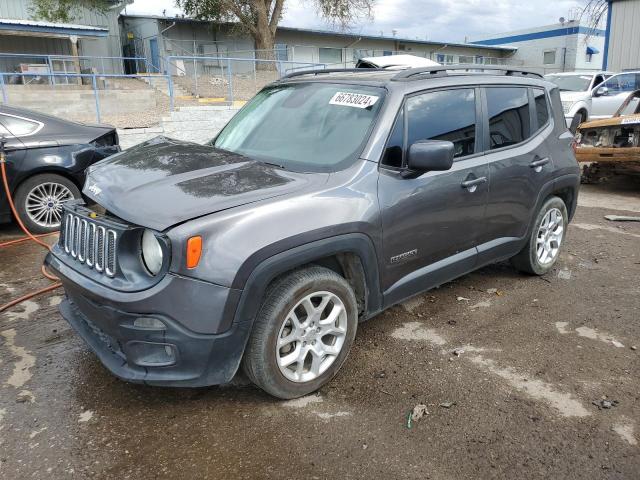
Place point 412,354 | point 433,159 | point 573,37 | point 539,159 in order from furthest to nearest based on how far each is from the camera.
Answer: point 573,37, point 539,159, point 412,354, point 433,159

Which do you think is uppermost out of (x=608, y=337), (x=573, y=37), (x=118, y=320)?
(x=573, y=37)

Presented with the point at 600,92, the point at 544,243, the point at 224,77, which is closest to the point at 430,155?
the point at 544,243

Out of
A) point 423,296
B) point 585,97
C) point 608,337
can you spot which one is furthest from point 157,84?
point 608,337

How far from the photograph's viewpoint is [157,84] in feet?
63.3

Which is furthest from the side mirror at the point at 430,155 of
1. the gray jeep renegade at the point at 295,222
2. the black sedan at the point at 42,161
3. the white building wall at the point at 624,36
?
the white building wall at the point at 624,36

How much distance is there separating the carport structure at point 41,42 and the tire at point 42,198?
16192 mm

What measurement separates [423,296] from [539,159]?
1520 mm

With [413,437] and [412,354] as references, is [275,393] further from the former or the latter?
[412,354]

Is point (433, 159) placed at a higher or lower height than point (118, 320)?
higher

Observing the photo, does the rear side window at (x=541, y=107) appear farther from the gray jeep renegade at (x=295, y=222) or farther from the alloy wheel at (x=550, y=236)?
the alloy wheel at (x=550, y=236)

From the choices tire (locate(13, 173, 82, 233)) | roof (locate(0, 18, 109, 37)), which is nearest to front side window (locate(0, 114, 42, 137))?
tire (locate(13, 173, 82, 233))

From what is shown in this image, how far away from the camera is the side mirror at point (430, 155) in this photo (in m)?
3.03

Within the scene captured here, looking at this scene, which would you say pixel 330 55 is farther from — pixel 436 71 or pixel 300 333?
pixel 300 333

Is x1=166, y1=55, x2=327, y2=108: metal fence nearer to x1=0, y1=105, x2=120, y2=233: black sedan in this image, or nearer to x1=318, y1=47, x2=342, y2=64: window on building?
x1=0, y1=105, x2=120, y2=233: black sedan
